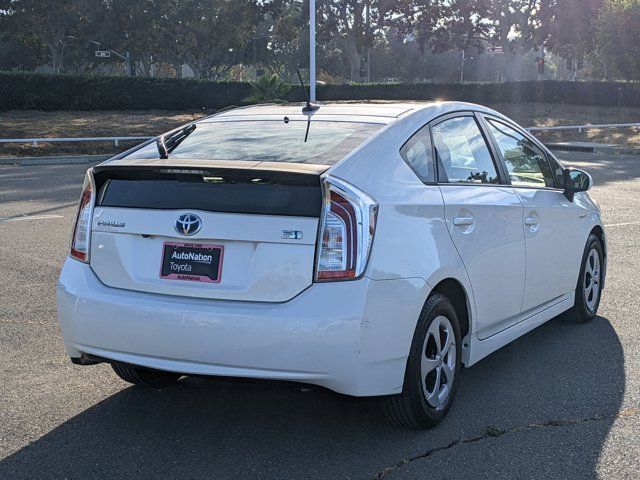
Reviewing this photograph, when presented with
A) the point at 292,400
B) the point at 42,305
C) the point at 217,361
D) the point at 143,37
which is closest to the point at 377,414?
the point at 292,400

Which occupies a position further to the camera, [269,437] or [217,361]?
[269,437]

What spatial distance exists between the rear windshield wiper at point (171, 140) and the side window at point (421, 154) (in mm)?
1271

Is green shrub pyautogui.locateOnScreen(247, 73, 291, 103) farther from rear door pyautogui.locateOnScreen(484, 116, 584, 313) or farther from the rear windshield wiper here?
the rear windshield wiper

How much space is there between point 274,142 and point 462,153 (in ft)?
3.82

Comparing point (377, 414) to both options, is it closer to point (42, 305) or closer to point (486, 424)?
point (486, 424)

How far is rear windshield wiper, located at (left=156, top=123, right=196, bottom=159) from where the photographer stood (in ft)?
14.5

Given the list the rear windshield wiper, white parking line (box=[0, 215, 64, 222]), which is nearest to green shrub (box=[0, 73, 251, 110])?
white parking line (box=[0, 215, 64, 222])

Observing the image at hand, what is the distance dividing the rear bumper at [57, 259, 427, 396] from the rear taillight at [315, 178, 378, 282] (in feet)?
0.23

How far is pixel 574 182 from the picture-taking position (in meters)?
5.78

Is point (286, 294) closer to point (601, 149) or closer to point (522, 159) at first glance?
point (522, 159)

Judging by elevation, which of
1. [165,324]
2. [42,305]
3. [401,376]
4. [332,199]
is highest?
[332,199]

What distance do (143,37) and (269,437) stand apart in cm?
4883

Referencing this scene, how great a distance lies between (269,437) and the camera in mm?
4051

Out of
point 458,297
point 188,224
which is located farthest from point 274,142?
point 458,297
